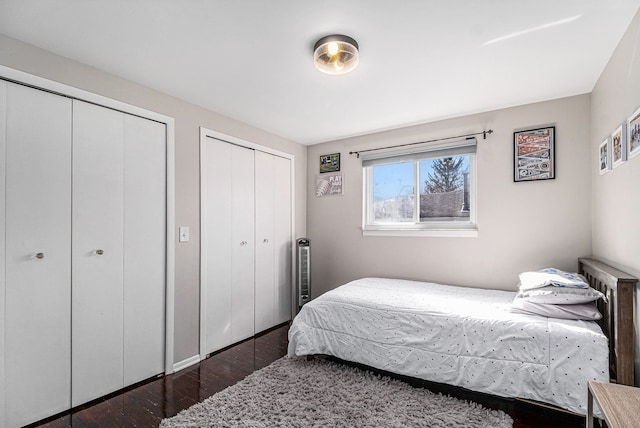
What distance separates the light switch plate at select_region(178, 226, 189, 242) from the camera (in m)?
2.84

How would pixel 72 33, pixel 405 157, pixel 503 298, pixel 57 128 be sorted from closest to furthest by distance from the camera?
pixel 72 33, pixel 57 128, pixel 503 298, pixel 405 157

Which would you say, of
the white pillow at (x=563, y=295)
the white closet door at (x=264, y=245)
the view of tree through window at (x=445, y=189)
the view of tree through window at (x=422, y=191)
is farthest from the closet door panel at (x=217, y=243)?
the white pillow at (x=563, y=295)

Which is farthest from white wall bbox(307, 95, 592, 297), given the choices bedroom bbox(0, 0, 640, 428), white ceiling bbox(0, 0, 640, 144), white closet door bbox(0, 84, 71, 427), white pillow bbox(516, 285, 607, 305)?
white closet door bbox(0, 84, 71, 427)

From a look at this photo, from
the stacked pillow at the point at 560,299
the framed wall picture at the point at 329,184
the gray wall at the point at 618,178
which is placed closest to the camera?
the gray wall at the point at 618,178

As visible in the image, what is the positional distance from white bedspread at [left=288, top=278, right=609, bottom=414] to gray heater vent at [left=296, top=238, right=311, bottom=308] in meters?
0.95

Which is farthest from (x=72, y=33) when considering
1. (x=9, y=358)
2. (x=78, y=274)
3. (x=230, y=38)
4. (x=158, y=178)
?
(x=9, y=358)

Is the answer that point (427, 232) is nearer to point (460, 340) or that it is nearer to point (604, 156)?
point (460, 340)

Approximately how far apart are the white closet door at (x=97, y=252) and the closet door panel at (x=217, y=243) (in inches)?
30.6

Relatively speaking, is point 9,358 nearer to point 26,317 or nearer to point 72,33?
Answer: point 26,317

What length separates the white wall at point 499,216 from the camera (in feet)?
9.23

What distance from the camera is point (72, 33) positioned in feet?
6.19

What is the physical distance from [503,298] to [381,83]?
7.03 ft

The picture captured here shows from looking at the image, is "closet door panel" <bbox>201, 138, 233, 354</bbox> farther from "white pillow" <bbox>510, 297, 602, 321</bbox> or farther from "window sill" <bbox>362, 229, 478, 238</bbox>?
"white pillow" <bbox>510, 297, 602, 321</bbox>

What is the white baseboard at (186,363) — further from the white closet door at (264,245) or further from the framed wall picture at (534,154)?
the framed wall picture at (534,154)
